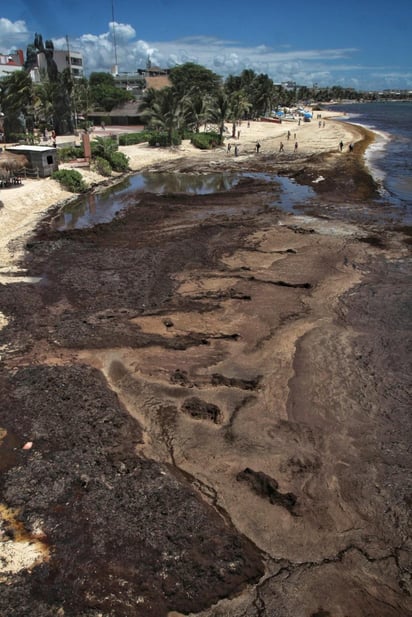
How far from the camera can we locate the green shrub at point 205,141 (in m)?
54.1

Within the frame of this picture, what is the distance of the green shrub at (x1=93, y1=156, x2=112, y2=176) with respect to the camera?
37.7m

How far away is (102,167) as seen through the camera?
37781 mm

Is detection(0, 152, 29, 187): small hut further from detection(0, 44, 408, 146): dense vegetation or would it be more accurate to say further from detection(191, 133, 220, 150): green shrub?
detection(191, 133, 220, 150): green shrub

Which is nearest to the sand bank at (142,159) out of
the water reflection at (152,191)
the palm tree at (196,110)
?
the water reflection at (152,191)

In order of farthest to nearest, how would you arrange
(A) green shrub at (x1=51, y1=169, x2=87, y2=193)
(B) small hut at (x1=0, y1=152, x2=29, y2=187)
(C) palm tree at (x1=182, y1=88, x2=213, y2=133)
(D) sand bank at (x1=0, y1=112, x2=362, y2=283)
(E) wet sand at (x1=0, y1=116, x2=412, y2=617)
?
1. (C) palm tree at (x1=182, y1=88, x2=213, y2=133)
2. (A) green shrub at (x1=51, y1=169, x2=87, y2=193)
3. (B) small hut at (x1=0, y1=152, x2=29, y2=187)
4. (D) sand bank at (x1=0, y1=112, x2=362, y2=283)
5. (E) wet sand at (x1=0, y1=116, x2=412, y2=617)

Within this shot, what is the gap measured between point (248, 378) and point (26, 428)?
5.42m

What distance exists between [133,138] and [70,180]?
78.1 feet

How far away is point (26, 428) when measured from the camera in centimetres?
975

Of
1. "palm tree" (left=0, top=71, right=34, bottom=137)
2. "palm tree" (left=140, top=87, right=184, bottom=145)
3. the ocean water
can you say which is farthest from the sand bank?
"palm tree" (left=0, top=71, right=34, bottom=137)

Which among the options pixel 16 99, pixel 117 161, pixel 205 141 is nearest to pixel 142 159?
pixel 117 161

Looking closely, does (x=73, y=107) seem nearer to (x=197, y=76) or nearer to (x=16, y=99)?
(x=16, y=99)

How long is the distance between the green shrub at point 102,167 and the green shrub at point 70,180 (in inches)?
202

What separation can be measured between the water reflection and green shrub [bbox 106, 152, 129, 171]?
4.62 feet

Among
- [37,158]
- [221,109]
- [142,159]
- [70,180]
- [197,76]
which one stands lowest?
[70,180]
